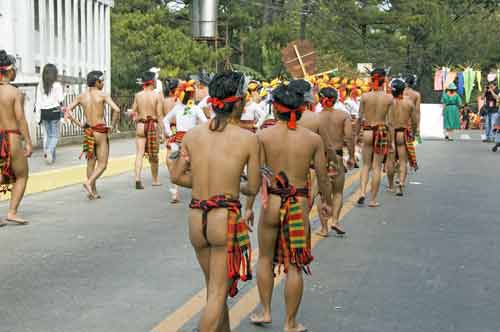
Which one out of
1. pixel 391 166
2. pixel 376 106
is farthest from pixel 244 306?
pixel 391 166

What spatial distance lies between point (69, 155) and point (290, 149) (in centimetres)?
1540

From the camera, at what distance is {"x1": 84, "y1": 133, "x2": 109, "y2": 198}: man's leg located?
12.9 meters

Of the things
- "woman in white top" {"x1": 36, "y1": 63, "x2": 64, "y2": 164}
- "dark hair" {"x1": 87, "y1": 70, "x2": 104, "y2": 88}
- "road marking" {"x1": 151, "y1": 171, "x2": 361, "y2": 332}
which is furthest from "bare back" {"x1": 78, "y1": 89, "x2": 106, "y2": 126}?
"road marking" {"x1": 151, "y1": 171, "x2": 361, "y2": 332}

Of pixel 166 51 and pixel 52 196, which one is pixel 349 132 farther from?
pixel 166 51

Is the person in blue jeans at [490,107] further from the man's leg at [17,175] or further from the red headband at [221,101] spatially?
the red headband at [221,101]

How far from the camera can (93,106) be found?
42.7 ft

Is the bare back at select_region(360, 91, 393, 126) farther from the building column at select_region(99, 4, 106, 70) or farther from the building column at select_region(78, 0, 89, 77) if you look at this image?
the building column at select_region(99, 4, 106, 70)

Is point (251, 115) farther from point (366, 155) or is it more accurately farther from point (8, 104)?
point (8, 104)

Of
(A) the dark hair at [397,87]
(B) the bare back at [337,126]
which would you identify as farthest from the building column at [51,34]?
(B) the bare back at [337,126]

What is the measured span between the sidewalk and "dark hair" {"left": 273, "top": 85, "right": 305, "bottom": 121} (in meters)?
11.4

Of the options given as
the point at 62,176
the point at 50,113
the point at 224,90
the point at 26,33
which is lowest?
the point at 62,176

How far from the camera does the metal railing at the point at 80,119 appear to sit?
25.1 metres

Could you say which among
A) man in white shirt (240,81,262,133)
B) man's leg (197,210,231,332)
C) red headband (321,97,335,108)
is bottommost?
man's leg (197,210,231,332)

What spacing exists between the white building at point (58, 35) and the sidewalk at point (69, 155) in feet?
6.38
